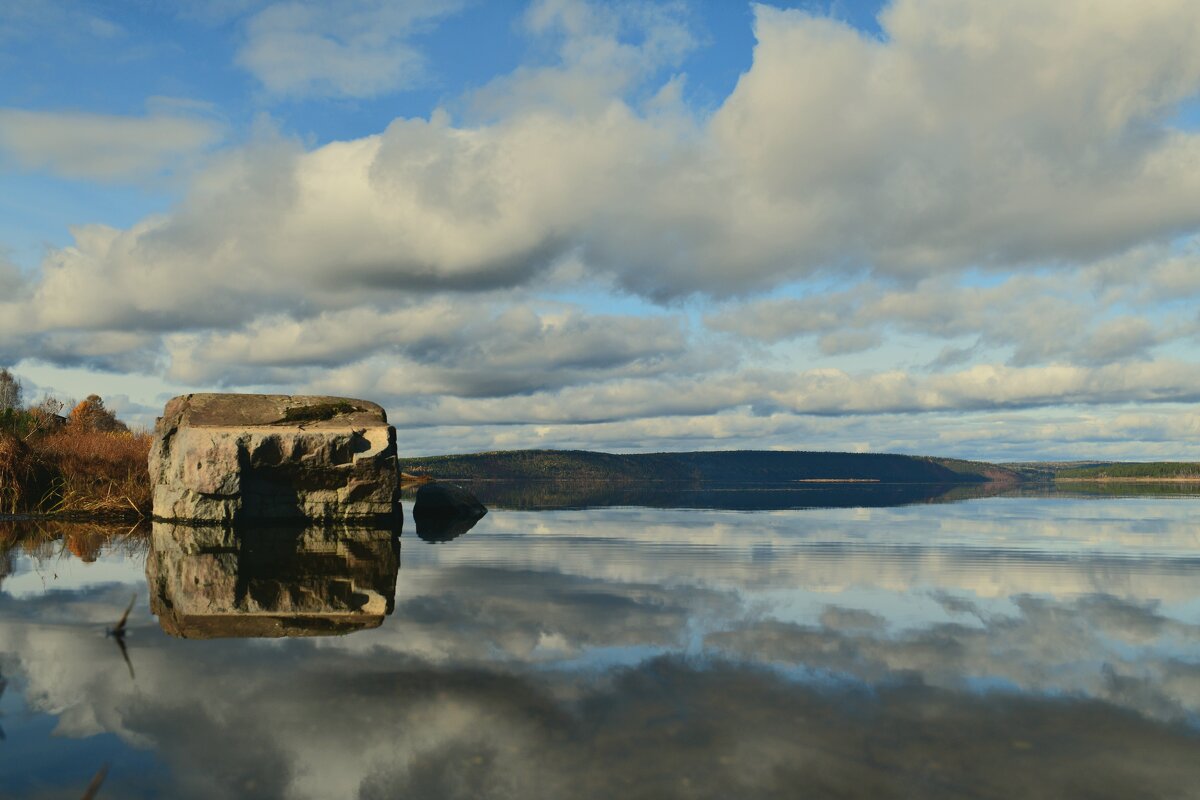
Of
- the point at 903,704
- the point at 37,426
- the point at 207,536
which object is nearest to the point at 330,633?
the point at 903,704

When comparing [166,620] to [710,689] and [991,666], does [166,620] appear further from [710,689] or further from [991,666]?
[991,666]

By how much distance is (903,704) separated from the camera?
18.2ft

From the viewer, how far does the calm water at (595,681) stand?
437 cm

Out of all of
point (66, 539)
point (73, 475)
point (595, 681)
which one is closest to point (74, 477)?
point (73, 475)

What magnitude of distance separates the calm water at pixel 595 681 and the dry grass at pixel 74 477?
10803 millimetres

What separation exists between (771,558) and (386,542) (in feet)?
25.1

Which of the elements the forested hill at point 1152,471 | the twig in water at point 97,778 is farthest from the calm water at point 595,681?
the forested hill at point 1152,471

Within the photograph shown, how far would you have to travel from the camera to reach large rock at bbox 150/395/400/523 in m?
19.3

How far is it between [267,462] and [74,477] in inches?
295

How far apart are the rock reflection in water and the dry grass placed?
6160 mm

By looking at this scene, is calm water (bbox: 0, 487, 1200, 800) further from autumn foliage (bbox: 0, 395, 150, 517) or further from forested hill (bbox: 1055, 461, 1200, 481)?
forested hill (bbox: 1055, 461, 1200, 481)

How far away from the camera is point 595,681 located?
6094 millimetres

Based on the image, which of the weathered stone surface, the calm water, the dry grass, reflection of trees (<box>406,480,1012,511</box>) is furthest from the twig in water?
reflection of trees (<box>406,480,1012,511</box>)

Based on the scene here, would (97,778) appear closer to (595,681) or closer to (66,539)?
(595,681)
